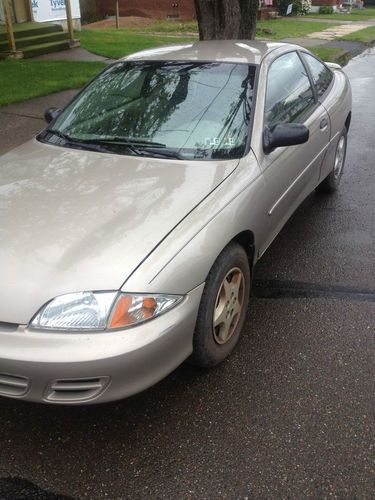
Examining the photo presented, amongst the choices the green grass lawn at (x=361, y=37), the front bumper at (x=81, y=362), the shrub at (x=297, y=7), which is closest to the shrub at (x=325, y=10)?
the shrub at (x=297, y=7)

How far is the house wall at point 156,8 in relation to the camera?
24.9m

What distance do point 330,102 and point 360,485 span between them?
3.34 metres

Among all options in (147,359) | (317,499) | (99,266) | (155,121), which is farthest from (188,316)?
(155,121)

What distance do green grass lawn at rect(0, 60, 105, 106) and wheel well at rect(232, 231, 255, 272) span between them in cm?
647

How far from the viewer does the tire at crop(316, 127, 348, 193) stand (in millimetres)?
5035

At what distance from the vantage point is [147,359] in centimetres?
221

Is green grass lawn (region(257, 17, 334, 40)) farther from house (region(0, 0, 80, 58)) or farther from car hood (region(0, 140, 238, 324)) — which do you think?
car hood (region(0, 140, 238, 324))

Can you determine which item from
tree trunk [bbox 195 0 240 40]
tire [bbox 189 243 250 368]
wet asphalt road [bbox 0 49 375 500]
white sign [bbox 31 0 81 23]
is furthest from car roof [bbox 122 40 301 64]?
white sign [bbox 31 0 81 23]

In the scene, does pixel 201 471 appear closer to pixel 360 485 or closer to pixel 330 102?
pixel 360 485

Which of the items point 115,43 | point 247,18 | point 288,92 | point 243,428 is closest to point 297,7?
point 115,43

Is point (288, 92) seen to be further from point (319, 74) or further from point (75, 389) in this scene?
point (75, 389)

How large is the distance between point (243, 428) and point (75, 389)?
84 centimetres

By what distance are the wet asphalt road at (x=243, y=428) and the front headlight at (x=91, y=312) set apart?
62 cm

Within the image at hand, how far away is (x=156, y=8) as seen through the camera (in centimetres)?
2511
